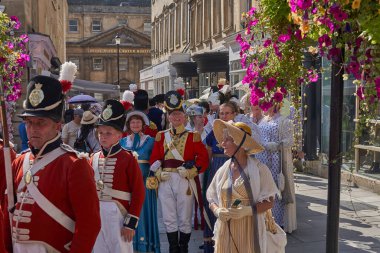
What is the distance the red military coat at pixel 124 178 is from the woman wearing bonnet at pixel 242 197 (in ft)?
2.44

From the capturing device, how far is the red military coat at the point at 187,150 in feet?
21.6

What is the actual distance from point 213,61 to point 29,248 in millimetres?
18160

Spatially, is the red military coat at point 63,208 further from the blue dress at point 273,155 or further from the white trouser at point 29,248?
the blue dress at point 273,155

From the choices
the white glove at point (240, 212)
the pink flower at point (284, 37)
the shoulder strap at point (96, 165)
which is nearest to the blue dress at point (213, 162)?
the shoulder strap at point (96, 165)

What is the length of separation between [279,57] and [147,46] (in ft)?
208

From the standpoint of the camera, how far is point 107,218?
4.90 metres

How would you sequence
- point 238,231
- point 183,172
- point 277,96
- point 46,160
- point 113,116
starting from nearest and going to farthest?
1. point 46,160
2. point 277,96
3. point 238,231
4. point 113,116
5. point 183,172

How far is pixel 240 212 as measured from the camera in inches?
175

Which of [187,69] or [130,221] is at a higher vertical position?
[187,69]

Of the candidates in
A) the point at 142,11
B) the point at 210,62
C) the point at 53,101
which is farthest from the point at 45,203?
the point at 142,11

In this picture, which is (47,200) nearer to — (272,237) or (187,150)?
(272,237)

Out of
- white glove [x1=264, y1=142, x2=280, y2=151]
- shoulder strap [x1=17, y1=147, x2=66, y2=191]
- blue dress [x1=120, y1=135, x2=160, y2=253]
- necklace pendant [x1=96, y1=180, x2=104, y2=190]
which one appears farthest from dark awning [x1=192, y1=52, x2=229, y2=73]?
shoulder strap [x1=17, y1=147, x2=66, y2=191]

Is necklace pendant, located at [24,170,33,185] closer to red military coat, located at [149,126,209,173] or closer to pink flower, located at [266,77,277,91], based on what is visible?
pink flower, located at [266,77,277,91]

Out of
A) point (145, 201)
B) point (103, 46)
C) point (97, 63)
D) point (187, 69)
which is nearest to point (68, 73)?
point (145, 201)
